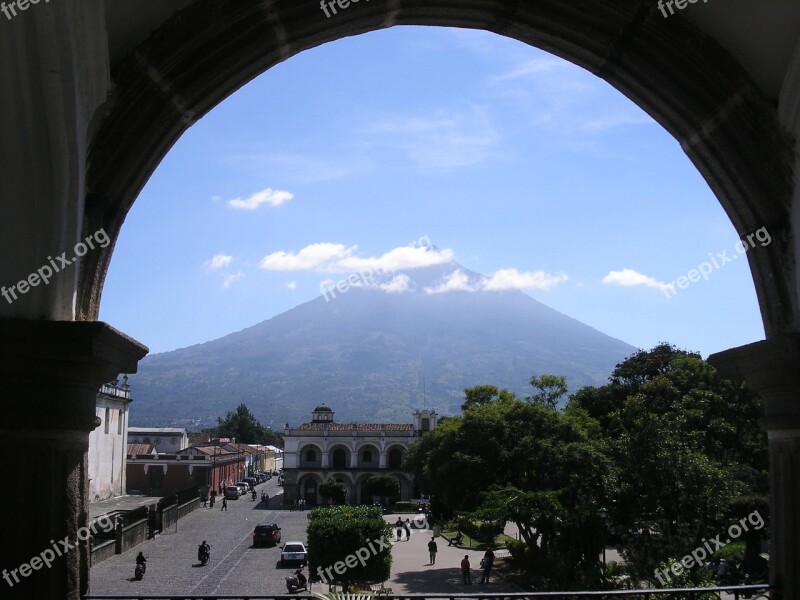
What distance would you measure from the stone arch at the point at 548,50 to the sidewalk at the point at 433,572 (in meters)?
13.0

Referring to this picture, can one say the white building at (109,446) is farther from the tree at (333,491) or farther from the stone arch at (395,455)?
the stone arch at (395,455)

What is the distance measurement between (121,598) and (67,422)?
108 cm

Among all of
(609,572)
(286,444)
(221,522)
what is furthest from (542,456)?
(286,444)

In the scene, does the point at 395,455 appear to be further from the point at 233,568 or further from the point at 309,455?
the point at 233,568

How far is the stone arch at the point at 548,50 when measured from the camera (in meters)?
3.39


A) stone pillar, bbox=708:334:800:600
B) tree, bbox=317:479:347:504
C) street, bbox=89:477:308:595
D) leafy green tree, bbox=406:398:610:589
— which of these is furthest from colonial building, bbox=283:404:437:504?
stone pillar, bbox=708:334:800:600

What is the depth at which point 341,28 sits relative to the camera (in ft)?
12.2

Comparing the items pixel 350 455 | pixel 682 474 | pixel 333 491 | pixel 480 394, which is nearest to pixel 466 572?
pixel 682 474

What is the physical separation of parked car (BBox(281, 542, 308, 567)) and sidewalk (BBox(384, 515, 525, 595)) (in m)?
2.53

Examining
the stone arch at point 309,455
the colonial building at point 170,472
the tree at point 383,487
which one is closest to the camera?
the colonial building at point 170,472

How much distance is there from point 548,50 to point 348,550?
1671 cm

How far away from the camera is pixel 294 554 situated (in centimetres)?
2331

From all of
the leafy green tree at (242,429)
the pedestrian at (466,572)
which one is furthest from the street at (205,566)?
the leafy green tree at (242,429)

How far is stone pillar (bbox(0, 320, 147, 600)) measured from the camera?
2.99 m
